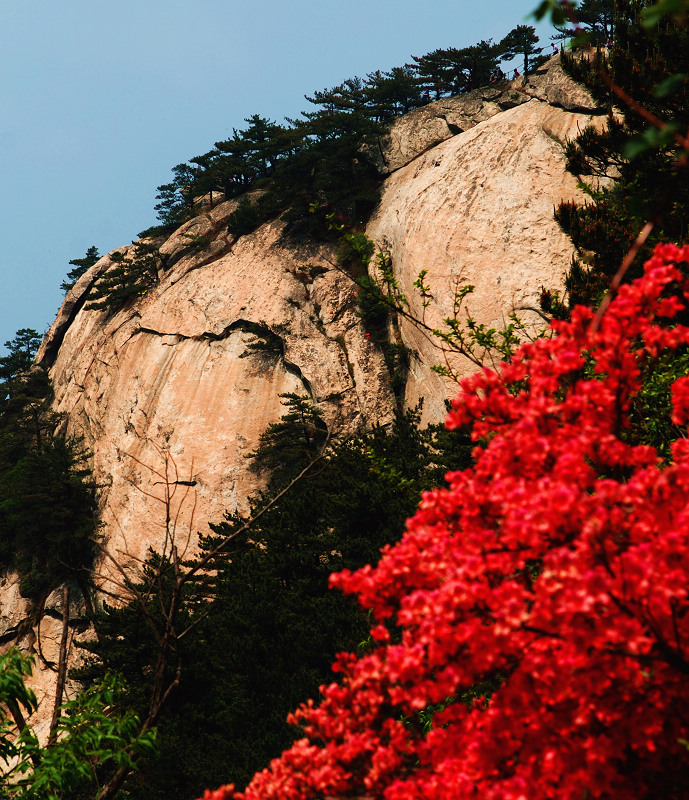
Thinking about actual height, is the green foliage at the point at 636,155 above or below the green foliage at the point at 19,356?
below

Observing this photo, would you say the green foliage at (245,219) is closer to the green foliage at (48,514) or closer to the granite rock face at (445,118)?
the granite rock face at (445,118)

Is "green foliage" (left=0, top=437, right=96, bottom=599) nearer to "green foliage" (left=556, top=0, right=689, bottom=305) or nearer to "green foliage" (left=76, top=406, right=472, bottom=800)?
"green foliage" (left=76, top=406, right=472, bottom=800)

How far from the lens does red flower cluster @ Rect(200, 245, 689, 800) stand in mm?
2402

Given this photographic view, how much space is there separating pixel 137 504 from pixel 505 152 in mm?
22081

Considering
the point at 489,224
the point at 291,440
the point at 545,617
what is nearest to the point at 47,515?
the point at 291,440

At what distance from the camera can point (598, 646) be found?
7.54 ft

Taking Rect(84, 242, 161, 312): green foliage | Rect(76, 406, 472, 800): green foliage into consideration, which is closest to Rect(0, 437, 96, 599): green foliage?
Rect(84, 242, 161, 312): green foliage

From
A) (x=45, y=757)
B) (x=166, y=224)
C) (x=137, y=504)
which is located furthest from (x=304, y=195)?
(x=45, y=757)

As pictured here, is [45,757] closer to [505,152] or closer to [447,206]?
[447,206]

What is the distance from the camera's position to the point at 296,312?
99.2 ft

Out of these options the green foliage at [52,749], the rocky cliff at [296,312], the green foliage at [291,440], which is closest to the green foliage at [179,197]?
the rocky cliff at [296,312]

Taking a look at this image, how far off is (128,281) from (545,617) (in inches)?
1407

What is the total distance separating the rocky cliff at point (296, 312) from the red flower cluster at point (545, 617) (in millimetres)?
18329

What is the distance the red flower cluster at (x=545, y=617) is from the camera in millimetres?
2402
